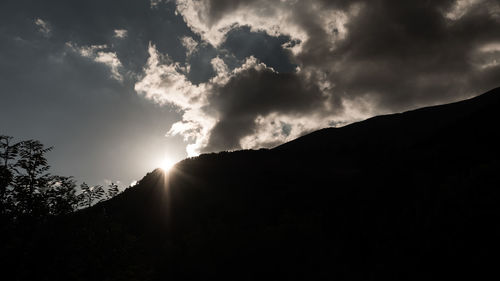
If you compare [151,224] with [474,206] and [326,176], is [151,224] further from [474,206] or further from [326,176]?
[474,206]

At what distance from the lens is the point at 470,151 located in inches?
4205

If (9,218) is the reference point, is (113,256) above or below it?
below

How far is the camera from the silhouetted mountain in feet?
57.4

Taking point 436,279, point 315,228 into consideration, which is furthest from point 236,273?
point 436,279

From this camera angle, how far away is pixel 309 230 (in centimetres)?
7075

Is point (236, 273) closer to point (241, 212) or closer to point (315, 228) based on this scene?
point (315, 228)

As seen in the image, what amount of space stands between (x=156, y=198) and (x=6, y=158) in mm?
146087

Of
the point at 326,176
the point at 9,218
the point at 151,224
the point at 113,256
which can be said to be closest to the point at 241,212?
the point at 151,224

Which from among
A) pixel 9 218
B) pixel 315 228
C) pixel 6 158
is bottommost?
pixel 315 228

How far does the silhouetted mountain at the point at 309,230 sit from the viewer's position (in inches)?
689

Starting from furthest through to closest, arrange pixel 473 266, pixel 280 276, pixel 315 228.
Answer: pixel 315 228
pixel 280 276
pixel 473 266

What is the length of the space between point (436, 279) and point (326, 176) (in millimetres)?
145505

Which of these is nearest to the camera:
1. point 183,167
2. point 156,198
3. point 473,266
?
point 473,266

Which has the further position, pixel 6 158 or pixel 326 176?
pixel 326 176
